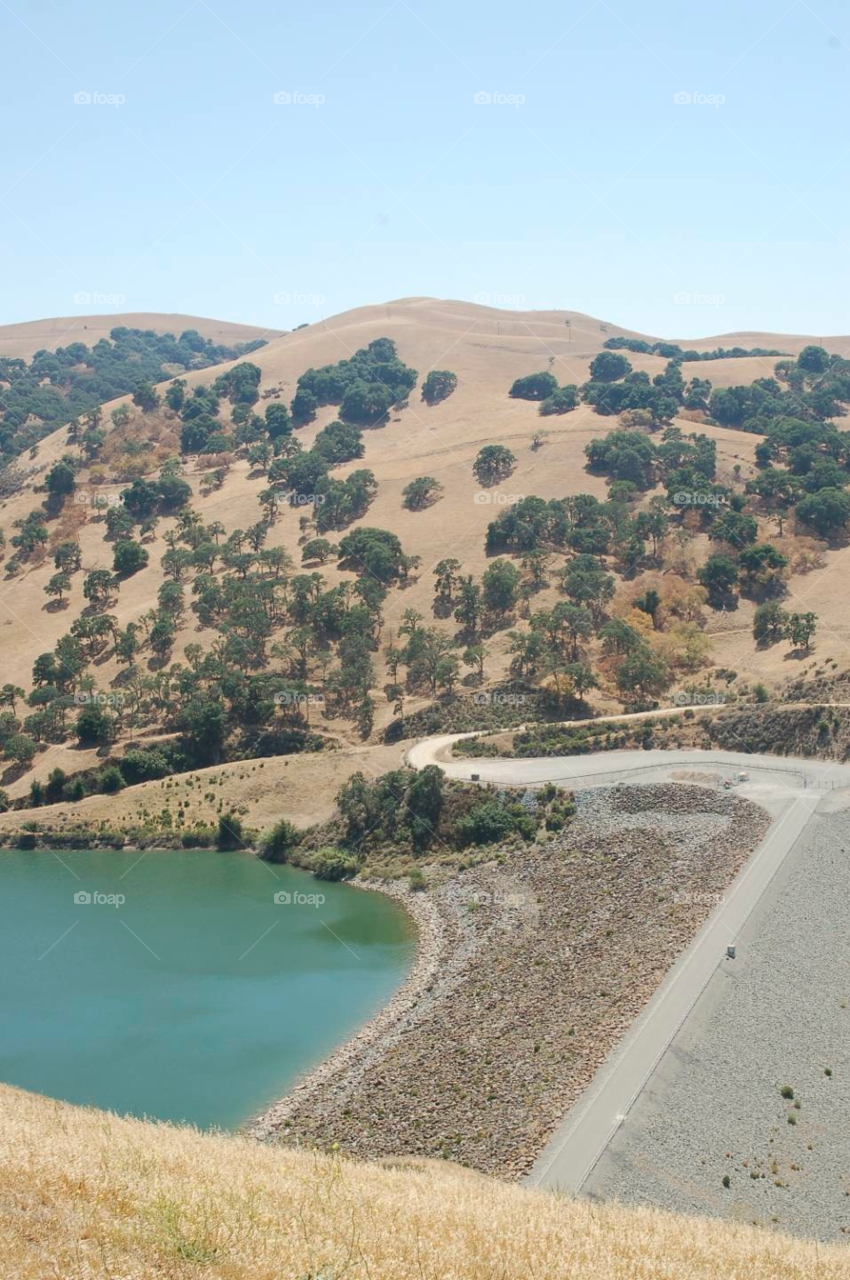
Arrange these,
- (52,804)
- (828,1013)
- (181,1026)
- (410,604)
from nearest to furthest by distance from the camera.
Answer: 1. (828,1013)
2. (181,1026)
3. (52,804)
4. (410,604)

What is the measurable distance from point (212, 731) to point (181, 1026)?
40.0m

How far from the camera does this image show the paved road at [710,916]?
3556 cm

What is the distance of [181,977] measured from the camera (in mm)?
55031

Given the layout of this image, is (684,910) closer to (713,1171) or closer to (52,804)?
(713,1171)

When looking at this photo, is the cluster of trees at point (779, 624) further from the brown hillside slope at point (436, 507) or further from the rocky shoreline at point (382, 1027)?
the rocky shoreline at point (382, 1027)

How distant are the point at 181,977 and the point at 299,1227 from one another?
35.0 meters

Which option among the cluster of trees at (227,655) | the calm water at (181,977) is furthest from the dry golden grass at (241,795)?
the cluster of trees at (227,655)

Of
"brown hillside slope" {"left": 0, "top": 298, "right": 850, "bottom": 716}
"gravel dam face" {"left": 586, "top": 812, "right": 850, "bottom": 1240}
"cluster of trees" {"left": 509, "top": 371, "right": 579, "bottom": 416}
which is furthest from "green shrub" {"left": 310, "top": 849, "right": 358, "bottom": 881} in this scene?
"cluster of trees" {"left": 509, "top": 371, "right": 579, "bottom": 416}

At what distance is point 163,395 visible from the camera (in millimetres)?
186250

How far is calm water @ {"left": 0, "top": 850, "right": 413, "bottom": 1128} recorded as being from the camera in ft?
146

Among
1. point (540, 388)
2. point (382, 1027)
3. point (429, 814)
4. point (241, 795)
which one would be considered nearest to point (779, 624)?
point (429, 814)

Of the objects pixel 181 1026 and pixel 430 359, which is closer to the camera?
pixel 181 1026

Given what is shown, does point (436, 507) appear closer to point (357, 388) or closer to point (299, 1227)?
point (357, 388)

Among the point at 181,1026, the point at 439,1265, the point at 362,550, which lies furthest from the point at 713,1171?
the point at 362,550
